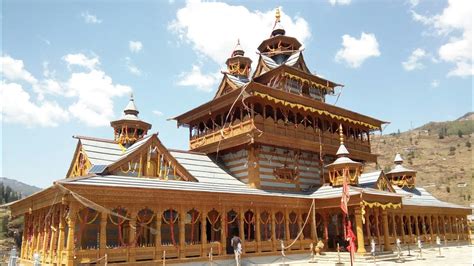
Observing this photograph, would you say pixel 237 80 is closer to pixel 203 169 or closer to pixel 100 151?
pixel 203 169

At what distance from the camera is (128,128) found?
2716cm

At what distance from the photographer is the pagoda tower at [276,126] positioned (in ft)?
89.2

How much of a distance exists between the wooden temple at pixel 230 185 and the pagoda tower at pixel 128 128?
0.08 m

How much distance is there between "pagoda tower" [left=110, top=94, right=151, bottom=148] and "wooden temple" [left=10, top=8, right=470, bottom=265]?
8cm

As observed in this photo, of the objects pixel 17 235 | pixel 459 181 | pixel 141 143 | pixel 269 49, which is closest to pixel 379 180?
pixel 269 49

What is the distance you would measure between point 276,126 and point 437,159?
10622cm

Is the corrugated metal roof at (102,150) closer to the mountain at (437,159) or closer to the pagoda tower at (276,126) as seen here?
the pagoda tower at (276,126)

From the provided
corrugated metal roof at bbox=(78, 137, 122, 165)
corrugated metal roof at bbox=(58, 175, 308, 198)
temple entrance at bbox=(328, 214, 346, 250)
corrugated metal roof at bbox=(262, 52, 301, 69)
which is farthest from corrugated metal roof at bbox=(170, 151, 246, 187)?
corrugated metal roof at bbox=(262, 52, 301, 69)

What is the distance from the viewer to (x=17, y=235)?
46375 mm

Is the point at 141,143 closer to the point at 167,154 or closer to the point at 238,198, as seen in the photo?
the point at 167,154

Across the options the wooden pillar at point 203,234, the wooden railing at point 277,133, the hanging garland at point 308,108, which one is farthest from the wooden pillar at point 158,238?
the hanging garland at point 308,108

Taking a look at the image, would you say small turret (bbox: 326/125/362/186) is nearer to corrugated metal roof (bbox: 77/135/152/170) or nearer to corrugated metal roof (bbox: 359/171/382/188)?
corrugated metal roof (bbox: 359/171/382/188)

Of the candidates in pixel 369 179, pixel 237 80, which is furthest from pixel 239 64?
pixel 369 179

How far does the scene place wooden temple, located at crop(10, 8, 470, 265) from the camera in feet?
62.3
